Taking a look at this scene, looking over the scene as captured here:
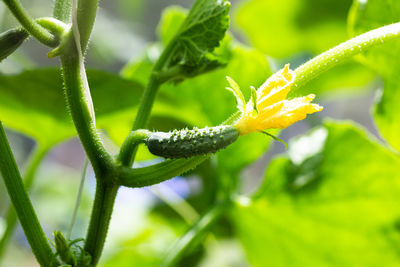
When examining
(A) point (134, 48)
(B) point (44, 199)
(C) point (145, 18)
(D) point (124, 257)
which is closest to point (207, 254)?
(D) point (124, 257)

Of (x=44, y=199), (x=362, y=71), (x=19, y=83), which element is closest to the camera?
(x=19, y=83)

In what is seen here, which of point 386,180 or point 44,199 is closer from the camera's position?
point 386,180

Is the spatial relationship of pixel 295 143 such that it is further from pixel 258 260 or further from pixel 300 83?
pixel 300 83

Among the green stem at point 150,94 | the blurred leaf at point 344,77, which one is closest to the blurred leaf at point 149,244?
the blurred leaf at point 344,77

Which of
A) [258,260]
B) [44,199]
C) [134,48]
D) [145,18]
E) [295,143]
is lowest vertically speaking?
[258,260]

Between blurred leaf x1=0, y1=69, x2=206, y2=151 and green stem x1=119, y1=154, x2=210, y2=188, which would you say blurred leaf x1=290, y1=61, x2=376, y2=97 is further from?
green stem x1=119, y1=154, x2=210, y2=188
